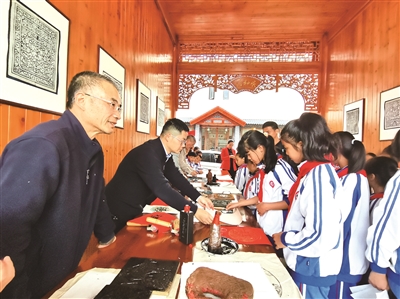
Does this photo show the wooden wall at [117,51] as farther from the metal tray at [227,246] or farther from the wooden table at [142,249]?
the metal tray at [227,246]

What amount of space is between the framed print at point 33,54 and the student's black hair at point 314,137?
1.32m

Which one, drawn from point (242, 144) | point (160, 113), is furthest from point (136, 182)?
point (160, 113)

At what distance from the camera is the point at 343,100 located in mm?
4398

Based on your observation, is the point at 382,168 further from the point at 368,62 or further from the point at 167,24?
the point at 167,24

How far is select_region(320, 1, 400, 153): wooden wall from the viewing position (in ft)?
10.0

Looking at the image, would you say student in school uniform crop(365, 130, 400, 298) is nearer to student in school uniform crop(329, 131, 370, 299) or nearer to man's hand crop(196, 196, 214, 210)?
student in school uniform crop(329, 131, 370, 299)

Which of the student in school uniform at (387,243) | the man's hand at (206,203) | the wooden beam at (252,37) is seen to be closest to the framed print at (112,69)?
the man's hand at (206,203)

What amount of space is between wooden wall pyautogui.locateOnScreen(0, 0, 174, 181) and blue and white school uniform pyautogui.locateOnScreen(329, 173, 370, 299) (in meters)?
1.79

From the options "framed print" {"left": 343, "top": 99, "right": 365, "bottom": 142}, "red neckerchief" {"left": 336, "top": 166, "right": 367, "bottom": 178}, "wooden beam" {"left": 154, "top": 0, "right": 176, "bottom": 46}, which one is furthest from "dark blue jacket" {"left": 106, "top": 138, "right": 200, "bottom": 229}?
"framed print" {"left": 343, "top": 99, "right": 365, "bottom": 142}

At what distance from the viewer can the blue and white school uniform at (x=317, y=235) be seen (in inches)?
41.9

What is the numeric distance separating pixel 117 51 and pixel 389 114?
3199 mm

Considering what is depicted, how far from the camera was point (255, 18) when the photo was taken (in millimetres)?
4387

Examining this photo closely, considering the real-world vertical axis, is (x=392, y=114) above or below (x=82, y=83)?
above

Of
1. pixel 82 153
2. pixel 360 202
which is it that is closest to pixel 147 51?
pixel 82 153
